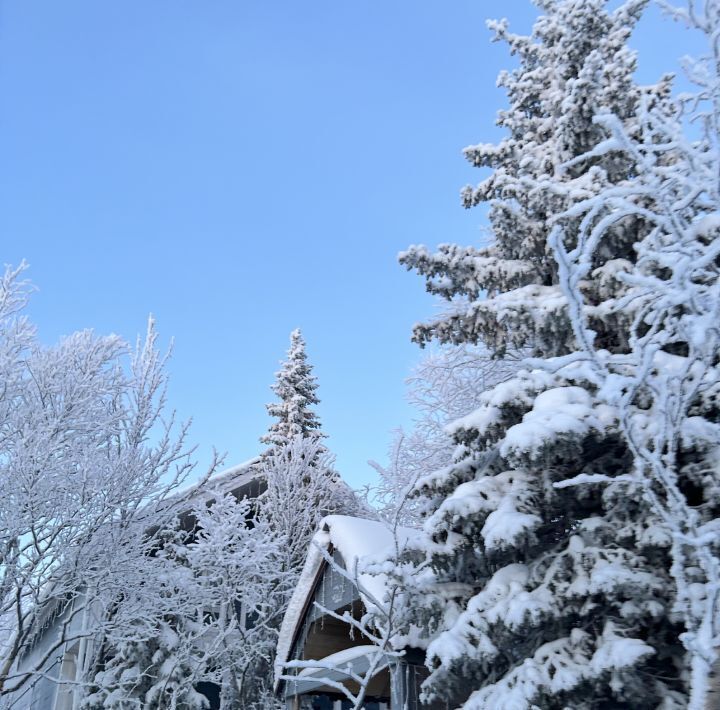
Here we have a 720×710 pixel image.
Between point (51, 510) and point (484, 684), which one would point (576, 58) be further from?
point (51, 510)

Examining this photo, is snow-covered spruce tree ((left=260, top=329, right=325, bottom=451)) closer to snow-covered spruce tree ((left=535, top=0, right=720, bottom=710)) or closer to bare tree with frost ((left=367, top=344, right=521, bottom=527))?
bare tree with frost ((left=367, top=344, right=521, bottom=527))

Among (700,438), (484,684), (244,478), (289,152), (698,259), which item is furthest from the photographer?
(244,478)

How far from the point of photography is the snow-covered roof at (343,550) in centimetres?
986

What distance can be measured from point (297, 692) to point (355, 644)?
1.34 m

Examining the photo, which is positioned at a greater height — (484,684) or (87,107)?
(87,107)

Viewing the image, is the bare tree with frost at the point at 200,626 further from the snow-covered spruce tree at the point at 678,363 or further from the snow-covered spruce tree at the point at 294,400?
the snow-covered spruce tree at the point at 678,363

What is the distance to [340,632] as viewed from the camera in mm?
13398

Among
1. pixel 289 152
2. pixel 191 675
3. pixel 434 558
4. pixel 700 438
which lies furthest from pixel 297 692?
pixel 289 152

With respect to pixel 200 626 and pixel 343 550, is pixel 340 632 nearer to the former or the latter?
pixel 343 550

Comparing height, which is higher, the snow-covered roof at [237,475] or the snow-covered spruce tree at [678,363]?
the snow-covered roof at [237,475]

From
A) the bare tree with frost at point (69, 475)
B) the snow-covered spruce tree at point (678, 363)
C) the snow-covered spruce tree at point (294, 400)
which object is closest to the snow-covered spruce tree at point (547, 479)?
the snow-covered spruce tree at point (678, 363)

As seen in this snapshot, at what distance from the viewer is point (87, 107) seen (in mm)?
15867

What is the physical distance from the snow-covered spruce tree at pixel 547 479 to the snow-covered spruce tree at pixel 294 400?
17.3 m

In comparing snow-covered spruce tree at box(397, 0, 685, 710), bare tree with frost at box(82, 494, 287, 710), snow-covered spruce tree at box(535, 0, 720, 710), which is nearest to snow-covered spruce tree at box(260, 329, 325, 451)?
bare tree with frost at box(82, 494, 287, 710)
